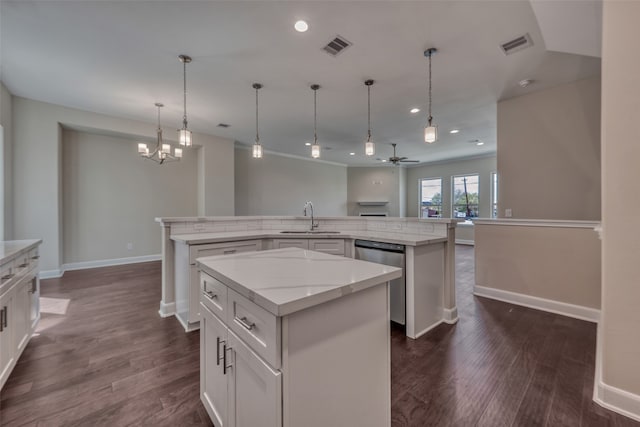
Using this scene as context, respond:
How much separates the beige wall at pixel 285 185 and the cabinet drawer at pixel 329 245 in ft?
15.2

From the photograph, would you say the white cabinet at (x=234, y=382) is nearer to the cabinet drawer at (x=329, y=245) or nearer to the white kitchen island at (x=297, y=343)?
the white kitchen island at (x=297, y=343)

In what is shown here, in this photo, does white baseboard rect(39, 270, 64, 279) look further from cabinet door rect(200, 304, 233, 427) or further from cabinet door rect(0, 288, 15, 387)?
cabinet door rect(200, 304, 233, 427)

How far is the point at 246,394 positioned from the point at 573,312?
366cm

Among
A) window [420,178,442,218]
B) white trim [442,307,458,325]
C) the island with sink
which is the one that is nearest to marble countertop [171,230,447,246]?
the island with sink

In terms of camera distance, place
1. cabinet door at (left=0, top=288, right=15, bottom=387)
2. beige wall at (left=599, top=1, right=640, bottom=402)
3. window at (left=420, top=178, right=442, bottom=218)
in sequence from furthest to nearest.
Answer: window at (left=420, top=178, right=442, bottom=218) → cabinet door at (left=0, top=288, right=15, bottom=387) → beige wall at (left=599, top=1, right=640, bottom=402)

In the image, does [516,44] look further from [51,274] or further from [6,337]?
[51,274]

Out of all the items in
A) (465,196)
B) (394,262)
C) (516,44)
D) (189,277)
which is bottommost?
(189,277)

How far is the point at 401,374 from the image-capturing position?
6.25 feet

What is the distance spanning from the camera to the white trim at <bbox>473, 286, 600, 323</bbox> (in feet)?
9.25

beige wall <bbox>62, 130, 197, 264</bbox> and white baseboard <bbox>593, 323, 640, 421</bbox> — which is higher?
beige wall <bbox>62, 130, 197, 264</bbox>

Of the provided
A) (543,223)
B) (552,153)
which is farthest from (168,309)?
(552,153)

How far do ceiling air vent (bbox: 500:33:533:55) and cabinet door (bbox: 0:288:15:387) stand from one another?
4.75 metres

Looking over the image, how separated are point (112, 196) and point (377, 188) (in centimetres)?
813

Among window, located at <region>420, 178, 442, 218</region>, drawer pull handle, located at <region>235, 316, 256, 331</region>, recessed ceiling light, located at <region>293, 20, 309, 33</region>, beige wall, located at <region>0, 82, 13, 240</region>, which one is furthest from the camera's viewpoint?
window, located at <region>420, 178, 442, 218</region>
